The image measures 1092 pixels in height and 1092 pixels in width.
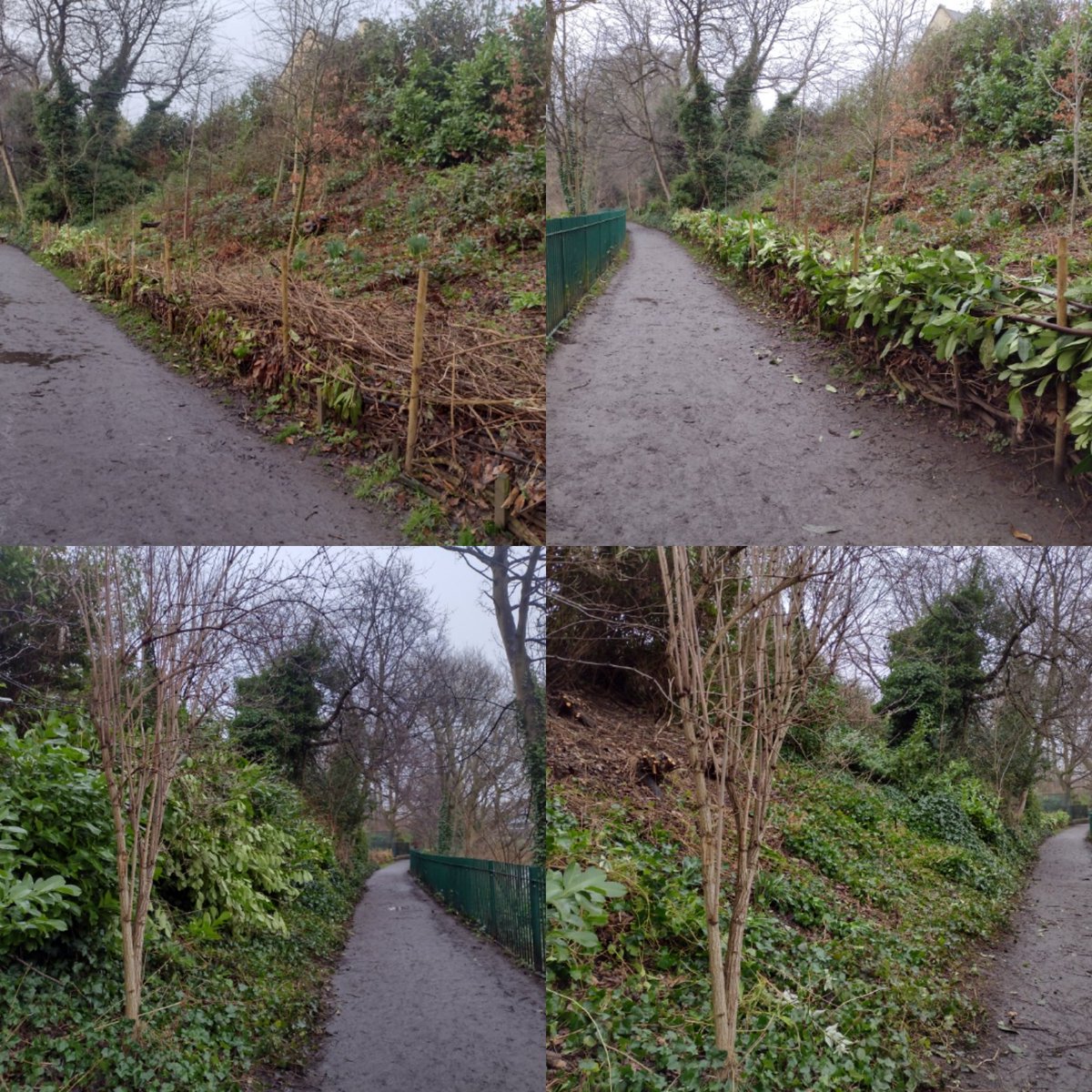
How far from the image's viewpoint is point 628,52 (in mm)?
3926

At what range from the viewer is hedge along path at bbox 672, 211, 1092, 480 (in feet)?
10.5

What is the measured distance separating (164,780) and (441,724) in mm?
1505

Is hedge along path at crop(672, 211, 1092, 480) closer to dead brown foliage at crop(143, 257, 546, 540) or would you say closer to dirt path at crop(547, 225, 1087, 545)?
dirt path at crop(547, 225, 1087, 545)

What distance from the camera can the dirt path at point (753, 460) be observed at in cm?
323

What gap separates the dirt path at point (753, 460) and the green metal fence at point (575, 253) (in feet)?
0.87

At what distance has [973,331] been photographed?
3.63 m

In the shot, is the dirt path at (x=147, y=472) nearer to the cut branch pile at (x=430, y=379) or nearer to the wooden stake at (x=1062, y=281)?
the cut branch pile at (x=430, y=379)

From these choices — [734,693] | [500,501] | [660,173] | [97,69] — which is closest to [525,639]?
[500,501]

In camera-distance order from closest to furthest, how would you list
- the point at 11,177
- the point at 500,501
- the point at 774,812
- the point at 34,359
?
the point at 500,501 → the point at 774,812 → the point at 34,359 → the point at 11,177

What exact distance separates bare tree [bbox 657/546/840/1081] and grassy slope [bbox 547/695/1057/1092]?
27cm

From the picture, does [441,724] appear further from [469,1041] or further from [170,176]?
[170,176]

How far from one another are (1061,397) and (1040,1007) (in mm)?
3073

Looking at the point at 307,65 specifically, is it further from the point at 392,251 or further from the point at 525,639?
the point at 525,639

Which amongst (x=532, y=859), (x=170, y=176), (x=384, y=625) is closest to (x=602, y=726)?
(x=532, y=859)
